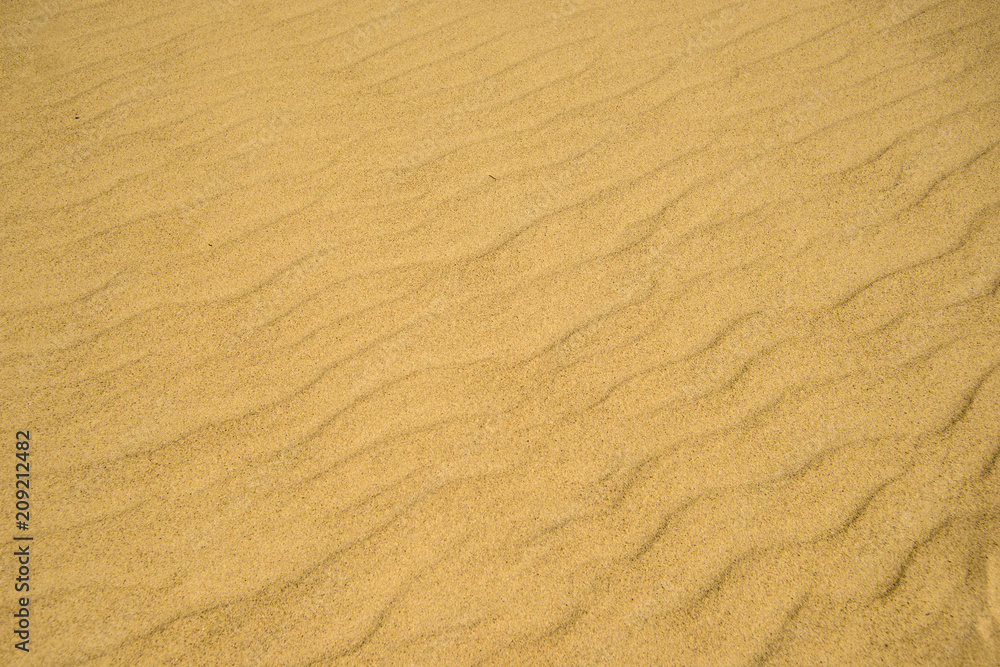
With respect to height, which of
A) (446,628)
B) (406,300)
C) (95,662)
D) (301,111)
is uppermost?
(301,111)

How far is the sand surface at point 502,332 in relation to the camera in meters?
1.72

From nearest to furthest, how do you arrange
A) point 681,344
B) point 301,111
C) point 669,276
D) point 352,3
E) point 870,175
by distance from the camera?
point 681,344
point 669,276
point 870,175
point 301,111
point 352,3

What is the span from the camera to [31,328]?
84.7 inches

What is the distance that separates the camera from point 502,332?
217 cm

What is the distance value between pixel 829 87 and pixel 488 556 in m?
2.32

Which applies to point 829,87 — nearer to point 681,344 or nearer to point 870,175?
point 870,175

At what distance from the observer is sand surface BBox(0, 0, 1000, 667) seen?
1.72 m

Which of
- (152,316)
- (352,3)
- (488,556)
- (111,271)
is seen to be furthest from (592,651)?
(352,3)

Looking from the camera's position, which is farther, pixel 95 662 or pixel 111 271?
pixel 111 271

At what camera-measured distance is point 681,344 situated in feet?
6.97

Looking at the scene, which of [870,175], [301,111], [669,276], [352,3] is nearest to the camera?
[669,276]

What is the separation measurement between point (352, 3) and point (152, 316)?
1814 millimetres

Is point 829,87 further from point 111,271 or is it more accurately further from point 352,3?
point 111,271

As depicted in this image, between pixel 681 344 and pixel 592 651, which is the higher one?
pixel 681 344
